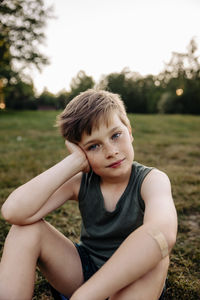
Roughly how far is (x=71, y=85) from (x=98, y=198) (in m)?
51.3

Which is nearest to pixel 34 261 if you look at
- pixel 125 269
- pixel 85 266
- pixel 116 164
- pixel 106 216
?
pixel 85 266

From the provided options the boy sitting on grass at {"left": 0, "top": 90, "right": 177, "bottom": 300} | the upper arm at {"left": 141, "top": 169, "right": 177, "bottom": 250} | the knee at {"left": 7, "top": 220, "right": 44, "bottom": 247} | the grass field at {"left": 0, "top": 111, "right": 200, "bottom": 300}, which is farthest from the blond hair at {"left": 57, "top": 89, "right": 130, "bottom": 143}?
the grass field at {"left": 0, "top": 111, "right": 200, "bottom": 300}

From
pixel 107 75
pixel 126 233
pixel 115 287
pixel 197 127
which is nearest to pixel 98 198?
pixel 126 233

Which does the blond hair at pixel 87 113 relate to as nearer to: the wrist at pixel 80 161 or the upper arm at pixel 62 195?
the wrist at pixel 80 161

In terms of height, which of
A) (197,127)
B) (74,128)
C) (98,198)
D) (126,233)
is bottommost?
(197,127)

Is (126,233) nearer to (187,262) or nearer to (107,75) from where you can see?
(187,262)

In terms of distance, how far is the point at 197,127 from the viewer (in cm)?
1121

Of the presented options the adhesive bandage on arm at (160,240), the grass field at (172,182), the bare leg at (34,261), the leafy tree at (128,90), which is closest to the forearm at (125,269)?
the adhesive bandage on arm at (160,240)

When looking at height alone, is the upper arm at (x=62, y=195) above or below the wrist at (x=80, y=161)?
below

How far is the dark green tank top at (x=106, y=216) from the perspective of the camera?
1.55 metres

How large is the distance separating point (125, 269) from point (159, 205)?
35 centimetres

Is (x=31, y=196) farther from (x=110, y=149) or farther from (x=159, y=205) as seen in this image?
(x=159, y=205)

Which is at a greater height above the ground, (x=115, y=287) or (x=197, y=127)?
(x=115, y=287)

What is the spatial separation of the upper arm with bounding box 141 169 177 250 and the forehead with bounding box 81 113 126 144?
1.21 feet
